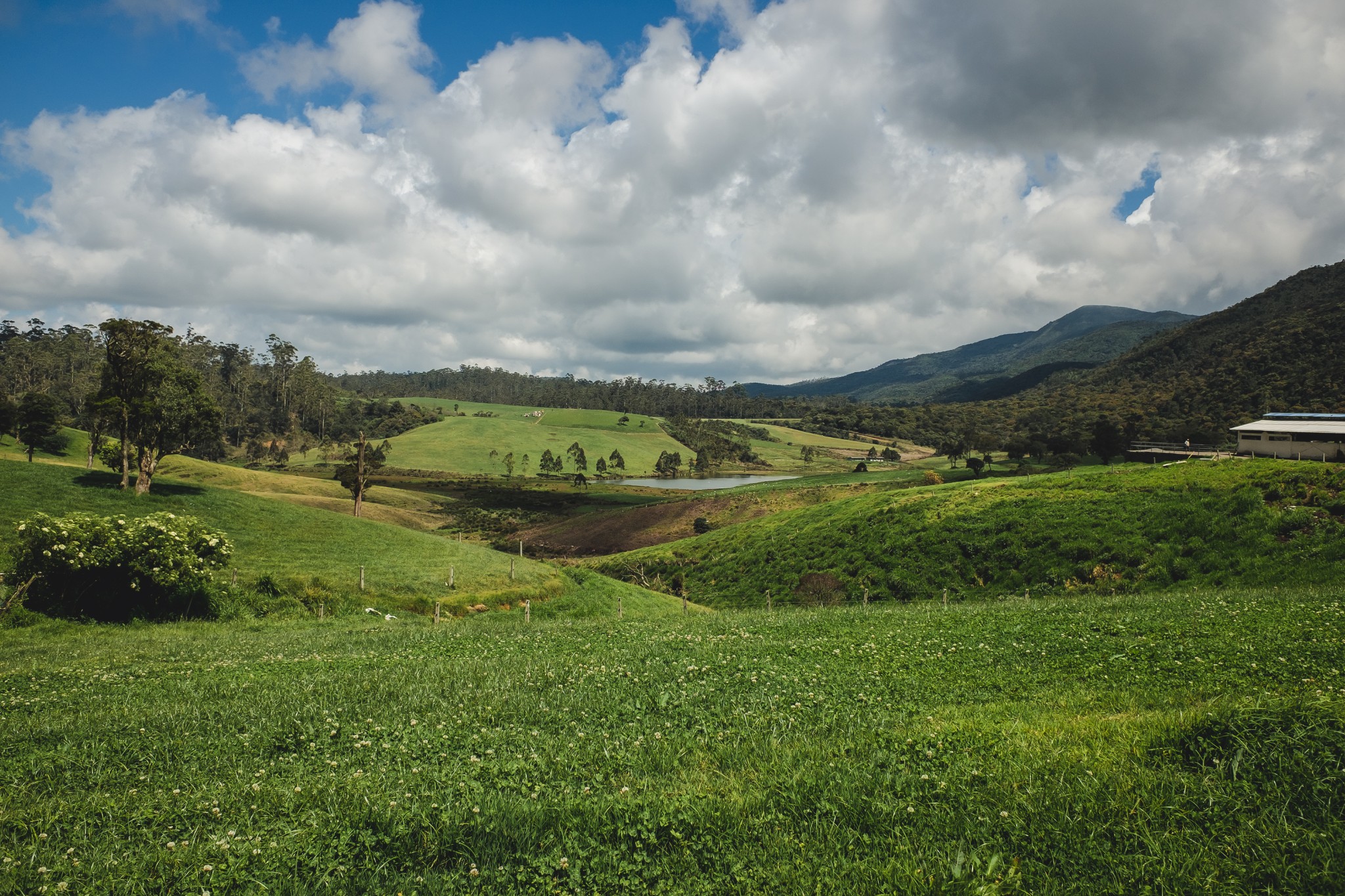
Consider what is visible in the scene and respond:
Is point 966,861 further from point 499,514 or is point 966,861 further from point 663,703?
point 499,514

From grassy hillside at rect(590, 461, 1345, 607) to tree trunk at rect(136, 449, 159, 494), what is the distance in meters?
38.8

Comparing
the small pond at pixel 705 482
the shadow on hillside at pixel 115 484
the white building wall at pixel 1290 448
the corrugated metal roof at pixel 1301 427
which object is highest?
the corrugated metal roof at pixel 1301 427

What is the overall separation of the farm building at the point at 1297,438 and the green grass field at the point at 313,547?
55718 mm

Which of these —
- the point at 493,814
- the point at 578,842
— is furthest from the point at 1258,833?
the point at 493,814

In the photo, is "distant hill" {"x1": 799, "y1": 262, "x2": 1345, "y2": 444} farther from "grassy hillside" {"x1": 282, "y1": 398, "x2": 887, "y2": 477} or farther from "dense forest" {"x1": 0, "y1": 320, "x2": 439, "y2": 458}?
"dense forest" {"x1": 0, "y1": 320, "x2": 439, "y2": 458}

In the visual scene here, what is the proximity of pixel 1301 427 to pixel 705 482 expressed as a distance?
116m

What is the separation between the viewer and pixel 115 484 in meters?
46.3

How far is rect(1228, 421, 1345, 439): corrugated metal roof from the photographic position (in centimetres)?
4897

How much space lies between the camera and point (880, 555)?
4203cm

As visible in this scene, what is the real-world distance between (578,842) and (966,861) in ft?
11.4

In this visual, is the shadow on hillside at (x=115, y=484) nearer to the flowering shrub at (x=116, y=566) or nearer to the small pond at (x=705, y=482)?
the flowering shrub at (x=116, y=566)

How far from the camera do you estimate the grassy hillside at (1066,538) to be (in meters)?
30.5

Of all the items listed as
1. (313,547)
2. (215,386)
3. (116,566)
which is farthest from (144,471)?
(215,386)

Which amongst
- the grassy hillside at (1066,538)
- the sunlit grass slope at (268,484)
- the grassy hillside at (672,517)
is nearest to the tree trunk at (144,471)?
the sunlit grass slope at (268,484)
